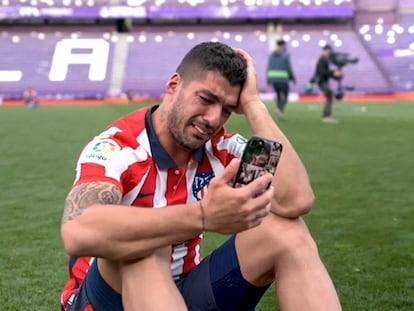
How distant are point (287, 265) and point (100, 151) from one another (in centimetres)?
67

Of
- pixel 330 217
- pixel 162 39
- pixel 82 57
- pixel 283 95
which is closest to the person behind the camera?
pixel 330 217

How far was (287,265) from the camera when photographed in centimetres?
208

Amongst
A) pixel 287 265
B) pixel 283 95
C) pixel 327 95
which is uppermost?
pixel 287 265

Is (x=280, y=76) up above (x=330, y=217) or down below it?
below

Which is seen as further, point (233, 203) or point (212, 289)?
point (212, 289)

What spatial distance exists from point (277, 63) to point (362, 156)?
284 inches

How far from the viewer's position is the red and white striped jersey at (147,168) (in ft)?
6.55

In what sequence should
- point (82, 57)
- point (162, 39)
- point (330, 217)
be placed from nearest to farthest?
1. point (330, 217)
2. point (82, 57)
3. point (162, 39)

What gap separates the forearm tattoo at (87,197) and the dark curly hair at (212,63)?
1.44 feet

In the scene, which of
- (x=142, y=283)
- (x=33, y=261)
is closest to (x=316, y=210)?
(x=33, y=261)

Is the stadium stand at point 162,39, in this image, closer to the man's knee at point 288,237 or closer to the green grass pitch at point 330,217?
the green grass pitch at point 330,217

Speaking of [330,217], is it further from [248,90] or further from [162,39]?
[162,39]

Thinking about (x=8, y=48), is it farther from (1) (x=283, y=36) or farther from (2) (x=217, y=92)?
A: (2) (x=217, y=92)

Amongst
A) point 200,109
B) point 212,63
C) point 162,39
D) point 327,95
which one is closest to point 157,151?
point 200,109
